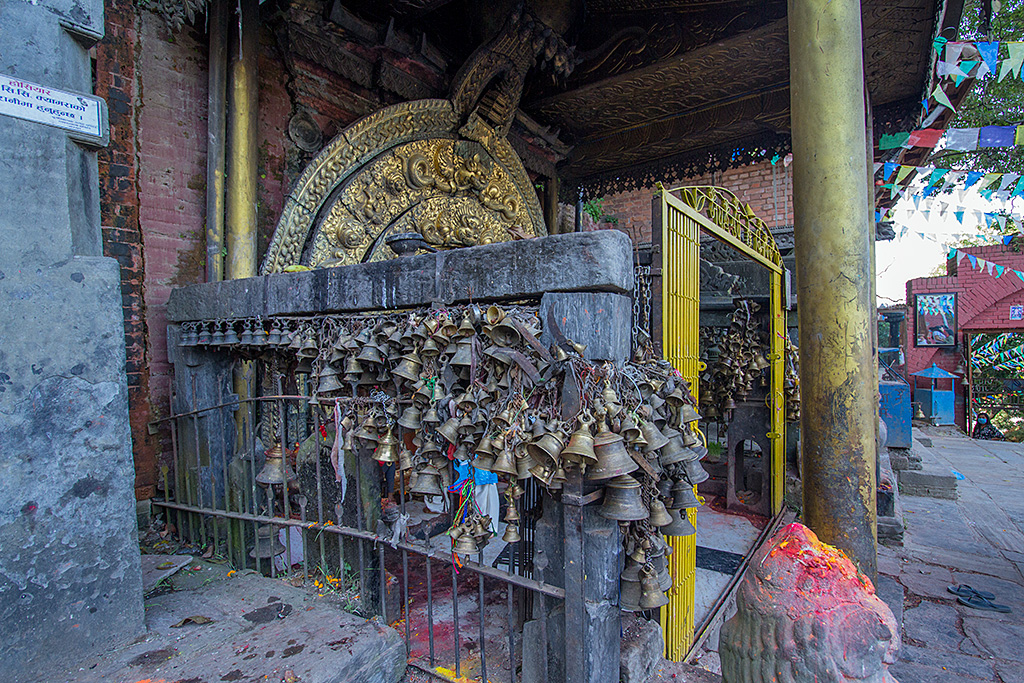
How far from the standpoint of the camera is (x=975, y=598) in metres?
4.28

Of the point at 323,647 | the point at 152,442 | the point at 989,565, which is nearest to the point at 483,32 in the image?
the point at 152,442

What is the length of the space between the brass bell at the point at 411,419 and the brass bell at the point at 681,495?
1.25 metres

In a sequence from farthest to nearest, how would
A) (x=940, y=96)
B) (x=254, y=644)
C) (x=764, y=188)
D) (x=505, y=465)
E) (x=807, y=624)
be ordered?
(x=764, y=188)
(x=940, y=96)
(x=254, y=644)
(x=505, y=465)
(x=807, y=624)

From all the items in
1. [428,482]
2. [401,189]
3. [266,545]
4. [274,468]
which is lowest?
[266,545]

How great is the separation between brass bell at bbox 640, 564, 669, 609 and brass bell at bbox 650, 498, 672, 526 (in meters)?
0.22

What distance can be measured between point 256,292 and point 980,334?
1724cm

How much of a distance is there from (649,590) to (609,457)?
0.71 m

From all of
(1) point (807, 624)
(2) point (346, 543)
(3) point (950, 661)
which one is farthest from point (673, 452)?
(3) point (950, 661)

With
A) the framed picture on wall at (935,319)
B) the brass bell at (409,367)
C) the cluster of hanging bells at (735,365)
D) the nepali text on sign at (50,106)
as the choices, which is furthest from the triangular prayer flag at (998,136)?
the framed picture on wall at (935,319)

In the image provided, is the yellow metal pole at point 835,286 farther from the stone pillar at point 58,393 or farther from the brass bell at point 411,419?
the stone pillar at point 58,393

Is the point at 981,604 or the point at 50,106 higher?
the point at 50,106

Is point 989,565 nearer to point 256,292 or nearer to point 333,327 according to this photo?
point 333,327

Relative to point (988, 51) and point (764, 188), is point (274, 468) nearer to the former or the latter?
point (988, 51)

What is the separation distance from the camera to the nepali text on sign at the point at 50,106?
94.0 inches
